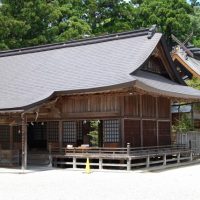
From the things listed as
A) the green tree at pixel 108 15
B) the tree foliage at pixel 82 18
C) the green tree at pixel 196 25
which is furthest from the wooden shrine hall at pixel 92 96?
the green tree at pixel 196 25

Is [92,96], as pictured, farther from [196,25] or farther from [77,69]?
[196,25]

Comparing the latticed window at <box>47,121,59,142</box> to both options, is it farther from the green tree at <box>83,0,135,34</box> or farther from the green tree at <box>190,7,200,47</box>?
the green tree at <box>190,7,200,47</box>

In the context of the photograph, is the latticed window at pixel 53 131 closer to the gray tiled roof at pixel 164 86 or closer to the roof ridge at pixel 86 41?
the gray tiled roof at pixel 164 86

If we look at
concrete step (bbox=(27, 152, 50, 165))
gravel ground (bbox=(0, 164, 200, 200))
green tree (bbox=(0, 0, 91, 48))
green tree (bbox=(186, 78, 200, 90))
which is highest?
green tree (bbox=(0, 0, 91, 48))

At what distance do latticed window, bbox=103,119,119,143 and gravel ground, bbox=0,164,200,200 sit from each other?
2.11 metres

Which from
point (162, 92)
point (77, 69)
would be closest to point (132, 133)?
point (162, 92)

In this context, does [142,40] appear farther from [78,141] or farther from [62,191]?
[62,191]

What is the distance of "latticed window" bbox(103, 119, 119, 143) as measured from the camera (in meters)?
20.0

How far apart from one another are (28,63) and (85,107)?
7668 mm

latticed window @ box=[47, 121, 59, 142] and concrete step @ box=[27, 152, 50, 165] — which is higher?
latticed window @ box=[47, 121, 59, 142]

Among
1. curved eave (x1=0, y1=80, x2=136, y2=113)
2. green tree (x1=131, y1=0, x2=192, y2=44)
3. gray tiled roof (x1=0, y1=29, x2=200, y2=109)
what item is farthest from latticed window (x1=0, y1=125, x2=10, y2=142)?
green tree (x1=131, y1=0, x2=192, y2=44)

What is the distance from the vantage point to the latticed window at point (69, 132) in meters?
21.7

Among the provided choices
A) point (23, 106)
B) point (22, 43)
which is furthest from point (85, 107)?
point (22, 43)

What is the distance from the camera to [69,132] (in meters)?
21.8
